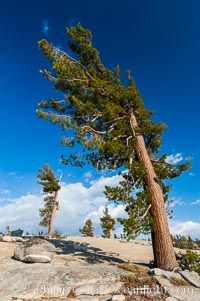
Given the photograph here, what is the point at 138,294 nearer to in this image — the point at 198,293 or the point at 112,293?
the point at 112,293

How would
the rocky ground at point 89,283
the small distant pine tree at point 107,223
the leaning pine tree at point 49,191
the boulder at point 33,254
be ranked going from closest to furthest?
the rocky ground at point 89,283 → the boulder at point 33,254 → the leaning pine tree at point 49,191 → the small distant pine tree at point 107,223

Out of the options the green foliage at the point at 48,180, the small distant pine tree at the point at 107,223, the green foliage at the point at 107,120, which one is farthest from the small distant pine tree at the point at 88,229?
the green foliage at the point at 107,120

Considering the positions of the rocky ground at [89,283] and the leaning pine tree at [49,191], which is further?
the leaning pine tree at [49,191]

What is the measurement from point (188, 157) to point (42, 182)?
22.6 metres

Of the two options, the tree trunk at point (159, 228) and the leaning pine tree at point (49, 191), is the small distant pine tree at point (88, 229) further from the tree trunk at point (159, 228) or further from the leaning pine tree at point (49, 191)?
the tree trunk at point (159, 228)

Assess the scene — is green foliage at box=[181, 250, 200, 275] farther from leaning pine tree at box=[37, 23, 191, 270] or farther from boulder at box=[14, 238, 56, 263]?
boulder at box=[14, 238, 56, 263]

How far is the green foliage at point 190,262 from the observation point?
916 cm

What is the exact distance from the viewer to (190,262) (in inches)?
370

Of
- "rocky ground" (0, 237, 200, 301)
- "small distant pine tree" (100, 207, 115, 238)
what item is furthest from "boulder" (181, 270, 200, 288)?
"small distant pine tree" (100, 207, 115, 238)

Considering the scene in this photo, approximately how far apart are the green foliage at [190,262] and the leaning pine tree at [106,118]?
51 cm

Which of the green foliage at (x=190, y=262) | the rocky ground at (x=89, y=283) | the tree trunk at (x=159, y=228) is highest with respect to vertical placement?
the tree trunk at (x=159, y=228)

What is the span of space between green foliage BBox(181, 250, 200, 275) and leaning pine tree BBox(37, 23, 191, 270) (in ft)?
1.69

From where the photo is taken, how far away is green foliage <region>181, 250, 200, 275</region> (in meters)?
9.16

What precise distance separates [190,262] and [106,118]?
7.85 m
